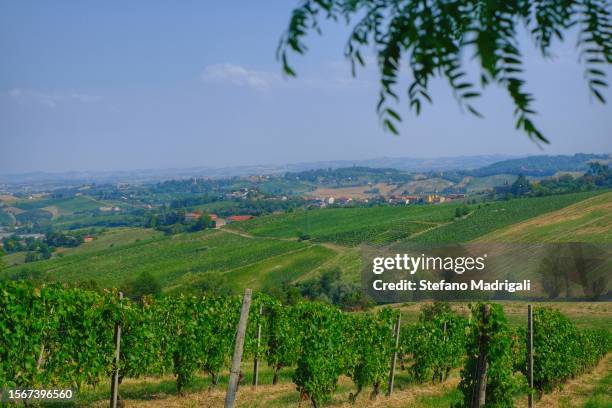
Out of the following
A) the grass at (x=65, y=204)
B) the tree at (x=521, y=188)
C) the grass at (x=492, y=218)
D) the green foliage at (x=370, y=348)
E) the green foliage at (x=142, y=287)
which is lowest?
the grass at (x=65, y=204)

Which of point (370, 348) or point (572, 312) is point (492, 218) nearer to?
point (572, 312)

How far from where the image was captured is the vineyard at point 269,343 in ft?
26.0

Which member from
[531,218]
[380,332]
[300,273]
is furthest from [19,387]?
[531,218]

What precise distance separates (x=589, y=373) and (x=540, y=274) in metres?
14.8

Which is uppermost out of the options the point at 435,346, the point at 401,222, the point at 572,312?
the point at 435,346

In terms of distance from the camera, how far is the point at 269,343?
530 inches

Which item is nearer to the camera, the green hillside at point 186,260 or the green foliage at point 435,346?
the green foliage at point 435,346

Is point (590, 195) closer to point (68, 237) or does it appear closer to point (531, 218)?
point (531, 218)

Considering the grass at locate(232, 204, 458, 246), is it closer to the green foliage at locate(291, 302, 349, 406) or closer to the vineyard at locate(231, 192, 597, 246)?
the vineyard at locate(231, 192, 597, 246)

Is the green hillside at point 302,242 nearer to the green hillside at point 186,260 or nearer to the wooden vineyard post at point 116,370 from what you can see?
the green hillside at point 186,260

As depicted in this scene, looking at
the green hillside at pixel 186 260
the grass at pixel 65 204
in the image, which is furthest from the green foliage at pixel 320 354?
the grass at pixel 65 204

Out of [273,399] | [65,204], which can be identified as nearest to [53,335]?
[273,399]

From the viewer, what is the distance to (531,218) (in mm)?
62656

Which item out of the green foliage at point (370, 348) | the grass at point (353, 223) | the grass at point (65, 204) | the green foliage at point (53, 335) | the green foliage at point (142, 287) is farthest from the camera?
the grass at point (65, 204)
